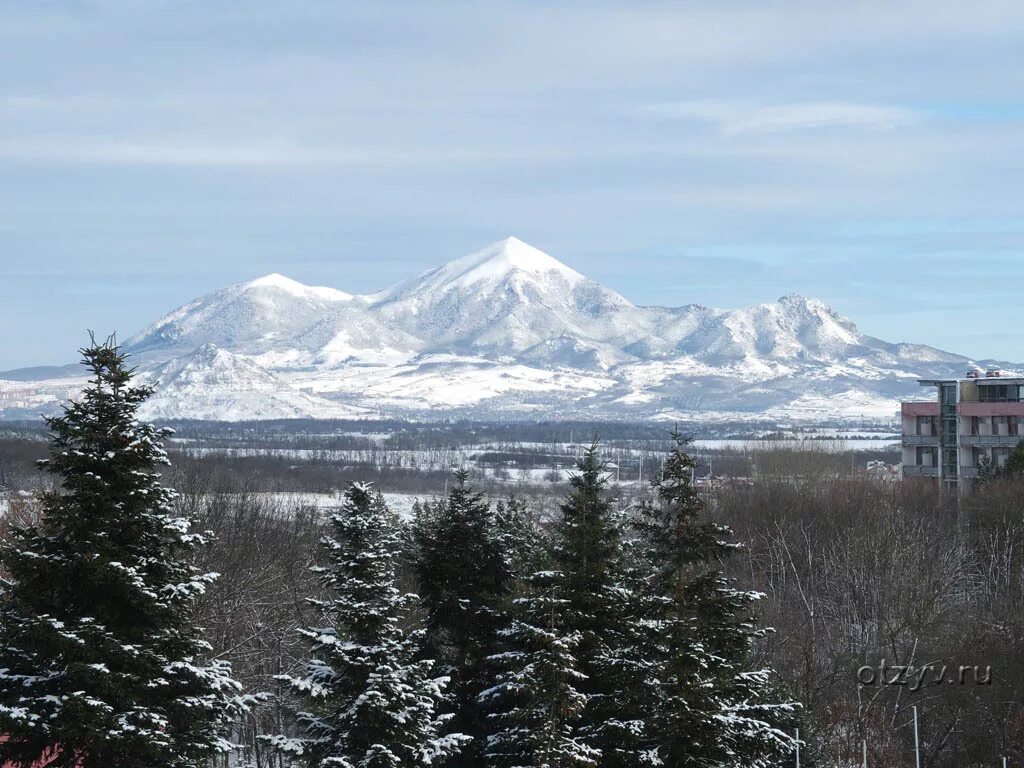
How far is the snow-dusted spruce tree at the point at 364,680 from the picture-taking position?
2077 cm

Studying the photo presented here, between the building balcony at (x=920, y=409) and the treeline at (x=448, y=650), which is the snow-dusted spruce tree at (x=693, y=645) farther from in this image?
the building balcony at (x=920, y=409)

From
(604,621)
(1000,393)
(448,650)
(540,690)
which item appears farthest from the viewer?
(1000,393)

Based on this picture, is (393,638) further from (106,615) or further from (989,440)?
(989,440)

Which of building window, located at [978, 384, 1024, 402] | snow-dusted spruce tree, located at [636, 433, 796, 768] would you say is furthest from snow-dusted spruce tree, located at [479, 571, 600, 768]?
building window, located at [978, 384, 1024, 402]

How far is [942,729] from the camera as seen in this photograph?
37469mm

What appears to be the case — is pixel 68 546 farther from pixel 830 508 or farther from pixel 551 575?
pixel 830 508

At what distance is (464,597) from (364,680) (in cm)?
511

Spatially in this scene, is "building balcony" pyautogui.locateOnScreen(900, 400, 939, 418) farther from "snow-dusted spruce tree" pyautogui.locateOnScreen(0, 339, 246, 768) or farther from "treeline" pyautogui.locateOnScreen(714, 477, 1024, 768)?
"snow-dusted spruce tree" pyautogui.locateOnScreen(0, 339, 246, 768)

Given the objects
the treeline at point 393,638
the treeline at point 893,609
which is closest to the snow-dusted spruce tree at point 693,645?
the treeline at point 393,638

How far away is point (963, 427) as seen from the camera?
3472 inches

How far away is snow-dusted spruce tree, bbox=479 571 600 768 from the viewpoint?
2173 centimetres

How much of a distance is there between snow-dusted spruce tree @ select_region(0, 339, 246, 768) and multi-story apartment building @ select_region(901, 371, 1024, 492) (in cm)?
7335

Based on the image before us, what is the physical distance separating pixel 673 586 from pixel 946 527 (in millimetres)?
47253

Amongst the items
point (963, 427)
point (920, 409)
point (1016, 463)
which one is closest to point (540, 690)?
point (1016, 463)
